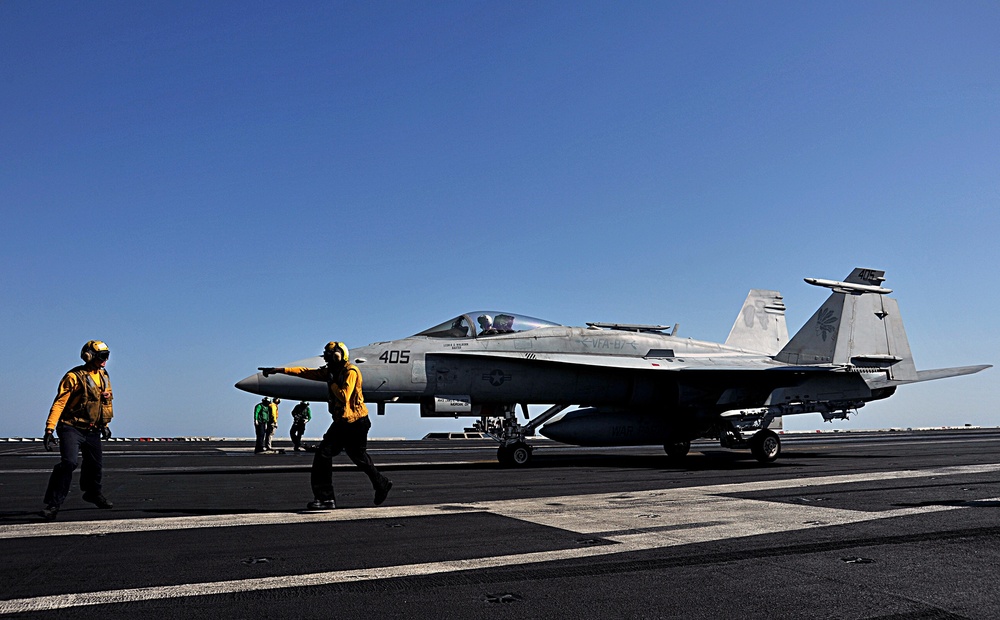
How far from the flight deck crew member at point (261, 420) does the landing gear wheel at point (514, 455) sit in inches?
432

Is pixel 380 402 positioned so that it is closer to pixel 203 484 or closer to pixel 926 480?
pixel 203 484

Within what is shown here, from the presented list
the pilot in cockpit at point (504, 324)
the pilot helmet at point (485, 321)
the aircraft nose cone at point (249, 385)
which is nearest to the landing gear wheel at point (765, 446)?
the pilot in cockpit at point (504, 324)

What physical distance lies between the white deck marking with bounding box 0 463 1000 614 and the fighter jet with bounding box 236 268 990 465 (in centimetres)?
612

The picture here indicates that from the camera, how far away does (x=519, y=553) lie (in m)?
5.45

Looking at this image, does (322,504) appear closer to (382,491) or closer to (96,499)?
(382,491)

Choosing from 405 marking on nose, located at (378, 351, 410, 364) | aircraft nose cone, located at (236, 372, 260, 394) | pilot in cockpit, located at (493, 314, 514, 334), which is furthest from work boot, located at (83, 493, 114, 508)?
pilot in cockpit, located at (493, 314, 514, 334)

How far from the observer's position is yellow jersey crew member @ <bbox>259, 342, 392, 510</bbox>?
8.08 meters

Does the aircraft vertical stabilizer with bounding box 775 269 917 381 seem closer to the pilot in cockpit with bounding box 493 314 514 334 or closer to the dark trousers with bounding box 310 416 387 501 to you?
the pilot in cockpit with bounding box 493 314 514 334

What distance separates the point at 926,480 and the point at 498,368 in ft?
26.0

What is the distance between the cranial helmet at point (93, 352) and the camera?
8.58 metres

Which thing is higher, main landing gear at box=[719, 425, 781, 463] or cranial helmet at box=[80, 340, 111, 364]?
cranial helmet at box=[80, 340, 111, 364]

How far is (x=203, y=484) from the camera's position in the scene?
11.5 metres

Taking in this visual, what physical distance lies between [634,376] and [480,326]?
375 centimetres

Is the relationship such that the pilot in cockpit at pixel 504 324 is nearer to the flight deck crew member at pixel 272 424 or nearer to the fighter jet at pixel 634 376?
the fighter jet at pixel 634 376
